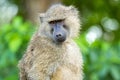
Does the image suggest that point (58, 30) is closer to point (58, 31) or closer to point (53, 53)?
point (58, 31)

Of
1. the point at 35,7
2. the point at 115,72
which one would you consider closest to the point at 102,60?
the point at 115,72

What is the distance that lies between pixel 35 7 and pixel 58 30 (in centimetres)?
547

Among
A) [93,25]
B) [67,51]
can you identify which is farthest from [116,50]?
[93,25]

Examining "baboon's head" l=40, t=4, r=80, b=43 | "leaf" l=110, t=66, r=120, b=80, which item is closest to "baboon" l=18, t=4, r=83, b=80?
"baboon's head" l=40, t=4, r=80, b=43

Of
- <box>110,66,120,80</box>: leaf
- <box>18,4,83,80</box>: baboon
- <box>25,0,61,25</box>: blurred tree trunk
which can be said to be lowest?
<box>110,66,120,80</box>: leaf

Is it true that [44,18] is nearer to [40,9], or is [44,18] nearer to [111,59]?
[111,59]

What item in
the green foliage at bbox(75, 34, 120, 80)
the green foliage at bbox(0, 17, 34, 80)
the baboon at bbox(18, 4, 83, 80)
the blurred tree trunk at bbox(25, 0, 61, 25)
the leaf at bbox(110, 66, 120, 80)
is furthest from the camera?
the blurred tree trunk at bbox(25, 0, 61, 25)

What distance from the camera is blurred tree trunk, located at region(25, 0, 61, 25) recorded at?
1155cm

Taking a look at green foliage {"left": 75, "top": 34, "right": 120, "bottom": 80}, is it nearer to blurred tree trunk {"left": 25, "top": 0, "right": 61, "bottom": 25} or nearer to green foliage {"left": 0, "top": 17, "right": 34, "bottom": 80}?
green foliage {"left": 0, "top": 17, "right": 34, "bottom": 80}

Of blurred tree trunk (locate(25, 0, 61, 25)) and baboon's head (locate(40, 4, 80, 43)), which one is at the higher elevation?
baboon's head (locate(40, 4, 80, 43))

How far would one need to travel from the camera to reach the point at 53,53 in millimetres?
6359

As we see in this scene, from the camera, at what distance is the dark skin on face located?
20.6 ft

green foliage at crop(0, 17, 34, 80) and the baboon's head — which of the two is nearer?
the baboon's head

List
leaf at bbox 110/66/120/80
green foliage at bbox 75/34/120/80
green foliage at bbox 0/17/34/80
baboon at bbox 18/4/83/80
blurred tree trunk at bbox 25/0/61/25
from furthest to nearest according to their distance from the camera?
blurred tree trunk at bbox 25/0/61/25 → leaf at bbox 110/66/120/80 → green foliage at bbox 75/34/120/80 → green foliage at bbox 0/17/34/80 → baboon at bbox 18/4/83/80
